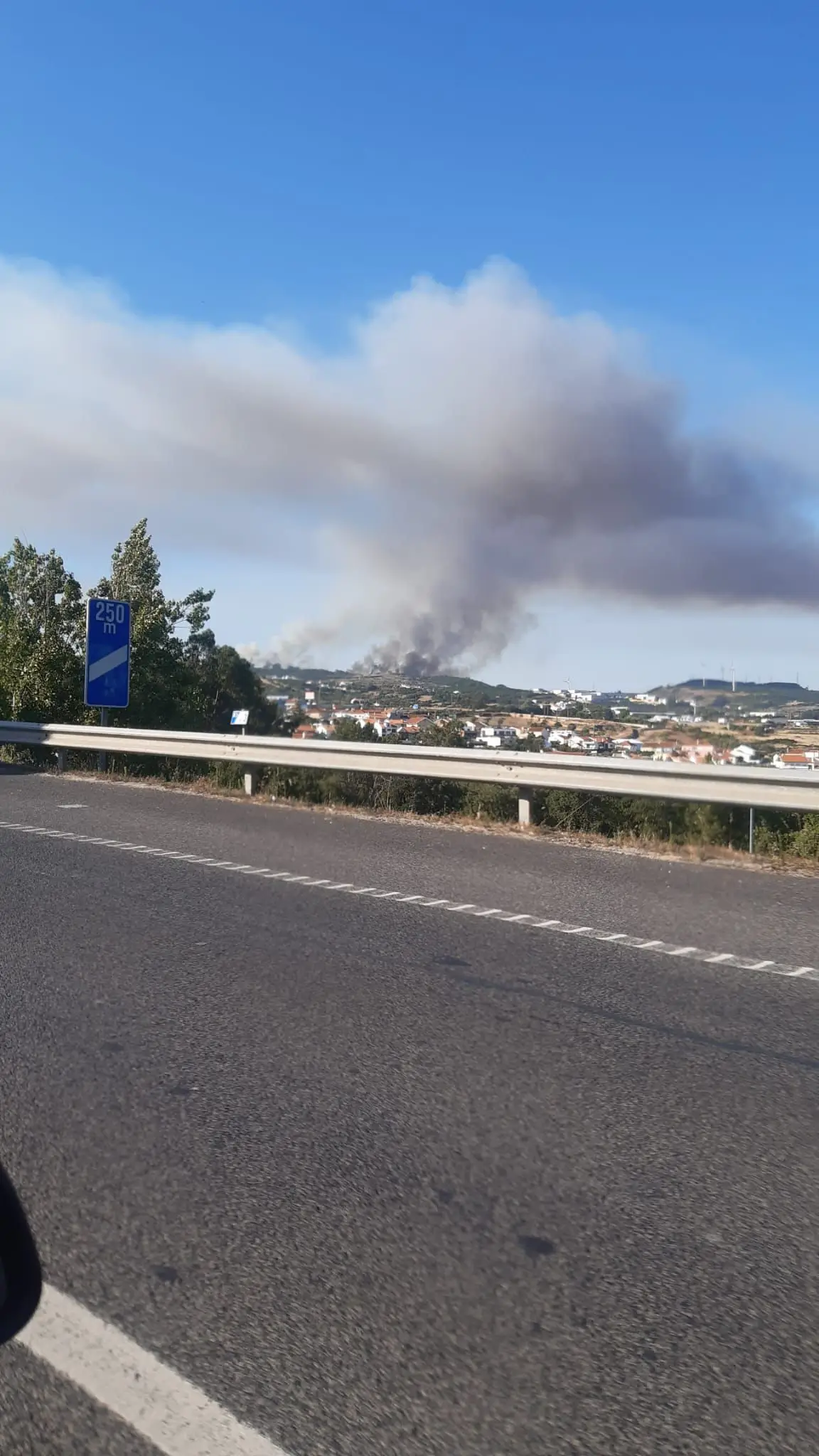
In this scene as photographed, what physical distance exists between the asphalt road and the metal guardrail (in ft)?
10.4

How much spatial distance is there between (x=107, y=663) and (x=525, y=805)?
30.9ft

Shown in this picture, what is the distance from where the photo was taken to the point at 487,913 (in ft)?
30.3

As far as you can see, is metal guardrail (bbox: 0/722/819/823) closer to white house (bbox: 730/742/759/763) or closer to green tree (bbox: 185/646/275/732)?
white house (bbox: 730/742/759/763)

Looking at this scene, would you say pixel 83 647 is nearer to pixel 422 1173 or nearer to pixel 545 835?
pixel 545 835

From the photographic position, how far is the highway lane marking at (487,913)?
25.4ft

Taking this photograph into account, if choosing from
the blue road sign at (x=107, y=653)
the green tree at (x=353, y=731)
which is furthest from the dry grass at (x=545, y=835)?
the blue road sign at (x=107, y=653)

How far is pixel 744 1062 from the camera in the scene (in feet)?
19.0

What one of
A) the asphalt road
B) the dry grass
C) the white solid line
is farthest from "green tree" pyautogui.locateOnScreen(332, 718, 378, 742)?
the white solid line

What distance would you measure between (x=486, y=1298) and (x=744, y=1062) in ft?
8.59

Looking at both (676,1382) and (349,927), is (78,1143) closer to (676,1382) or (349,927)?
→ (676,1382)

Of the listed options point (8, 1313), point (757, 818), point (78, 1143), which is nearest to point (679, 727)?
point (757, 818)

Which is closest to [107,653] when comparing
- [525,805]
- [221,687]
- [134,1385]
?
[525,805]

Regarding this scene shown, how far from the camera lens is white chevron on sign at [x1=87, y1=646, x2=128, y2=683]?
20.8 meters

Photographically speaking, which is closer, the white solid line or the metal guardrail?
the white solid line
